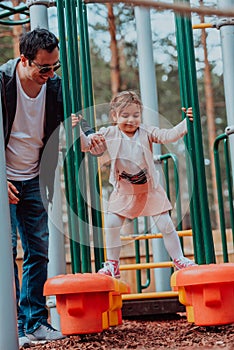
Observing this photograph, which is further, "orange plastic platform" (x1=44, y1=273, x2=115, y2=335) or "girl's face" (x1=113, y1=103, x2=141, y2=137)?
"girl's face" (x1=113, y1=103, x2=141, y2=137)

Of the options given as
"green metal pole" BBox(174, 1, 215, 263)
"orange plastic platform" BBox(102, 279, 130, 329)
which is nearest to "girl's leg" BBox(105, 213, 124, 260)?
"orange plastic platform" BBox(102, 279, 130, 329)

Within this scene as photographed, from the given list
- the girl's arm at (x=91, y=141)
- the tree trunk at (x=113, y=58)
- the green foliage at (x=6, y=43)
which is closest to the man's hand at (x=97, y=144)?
the girl's arm at (x=91, y=141)

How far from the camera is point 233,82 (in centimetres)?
358

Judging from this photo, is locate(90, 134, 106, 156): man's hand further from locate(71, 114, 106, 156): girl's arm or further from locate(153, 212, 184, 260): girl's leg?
locate(153, 212, 184, 260): girl's leg

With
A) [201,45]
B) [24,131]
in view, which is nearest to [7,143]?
[24,131]

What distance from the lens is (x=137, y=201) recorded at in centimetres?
356

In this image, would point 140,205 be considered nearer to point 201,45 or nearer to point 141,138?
point 141,138

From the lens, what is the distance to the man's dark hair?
3082 millimetres

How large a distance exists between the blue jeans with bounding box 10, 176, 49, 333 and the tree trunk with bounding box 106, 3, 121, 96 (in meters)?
8.68

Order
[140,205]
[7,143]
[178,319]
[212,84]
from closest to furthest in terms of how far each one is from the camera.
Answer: [7,143], [140,205], [178,319], [212,84]

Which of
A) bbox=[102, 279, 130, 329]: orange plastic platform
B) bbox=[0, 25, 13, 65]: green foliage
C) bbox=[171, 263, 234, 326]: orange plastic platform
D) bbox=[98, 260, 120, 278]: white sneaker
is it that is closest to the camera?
bbox=[171, 263, 234, 326]: orange plastic platform

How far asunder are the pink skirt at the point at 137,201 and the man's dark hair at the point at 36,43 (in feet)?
2.77

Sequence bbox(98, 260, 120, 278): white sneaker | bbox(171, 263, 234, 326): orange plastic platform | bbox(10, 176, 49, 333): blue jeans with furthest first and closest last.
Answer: bbox(98, 260, 120, 278): white sneaker < bbox(10, 176, 49, 333): blue jeans < bbox(171, 263, 234, 326): orange plastic platform

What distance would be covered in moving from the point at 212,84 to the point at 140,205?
378 inches
